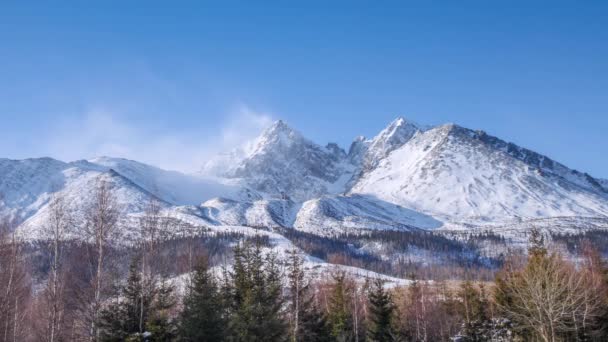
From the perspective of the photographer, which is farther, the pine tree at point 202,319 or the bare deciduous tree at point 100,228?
the pine tree at point 202,319

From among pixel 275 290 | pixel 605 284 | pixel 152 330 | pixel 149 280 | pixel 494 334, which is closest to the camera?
pixel 152 330

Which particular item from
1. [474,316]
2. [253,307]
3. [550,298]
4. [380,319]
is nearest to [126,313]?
[253,307]

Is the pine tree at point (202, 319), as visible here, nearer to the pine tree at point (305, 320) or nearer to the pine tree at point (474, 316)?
the pine tree at point (305, 320)

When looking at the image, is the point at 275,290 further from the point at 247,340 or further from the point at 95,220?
Result: the point at 95,220

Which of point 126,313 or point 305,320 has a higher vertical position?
point 126,313

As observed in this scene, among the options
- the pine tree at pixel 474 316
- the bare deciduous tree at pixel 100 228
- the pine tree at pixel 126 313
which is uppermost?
the bare deciduous tree at pixel 100 228

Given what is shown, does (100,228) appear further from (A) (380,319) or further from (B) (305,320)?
(A) (380,319)

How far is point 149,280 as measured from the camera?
113ft

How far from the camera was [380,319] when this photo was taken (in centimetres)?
5747

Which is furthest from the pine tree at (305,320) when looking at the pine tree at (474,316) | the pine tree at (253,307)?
the pine tree at (474,316)

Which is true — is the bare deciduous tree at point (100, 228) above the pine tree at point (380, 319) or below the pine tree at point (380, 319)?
above

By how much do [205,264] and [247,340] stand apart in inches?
290

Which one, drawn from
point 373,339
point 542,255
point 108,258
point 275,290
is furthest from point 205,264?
point 542,255

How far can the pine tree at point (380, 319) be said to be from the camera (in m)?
56.5
